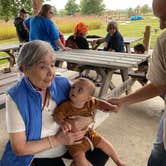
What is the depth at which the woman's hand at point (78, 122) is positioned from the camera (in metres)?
1.52

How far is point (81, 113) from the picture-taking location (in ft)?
5.23

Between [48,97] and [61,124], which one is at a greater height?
[48,97]

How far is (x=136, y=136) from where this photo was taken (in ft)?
9.62

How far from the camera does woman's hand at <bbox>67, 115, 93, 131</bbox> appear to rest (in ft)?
5.00

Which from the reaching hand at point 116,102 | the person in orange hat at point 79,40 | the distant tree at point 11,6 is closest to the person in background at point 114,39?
the person in orange hat at point 79,40

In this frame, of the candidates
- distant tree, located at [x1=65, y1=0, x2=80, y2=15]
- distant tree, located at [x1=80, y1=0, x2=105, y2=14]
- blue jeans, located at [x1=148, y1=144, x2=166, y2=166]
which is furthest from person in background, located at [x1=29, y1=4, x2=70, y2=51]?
distant tree, located at [x1=80, y1=0, x2=105, y2=14]

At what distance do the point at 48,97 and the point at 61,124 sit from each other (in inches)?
6.8

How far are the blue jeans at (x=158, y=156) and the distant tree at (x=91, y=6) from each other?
3283 cm

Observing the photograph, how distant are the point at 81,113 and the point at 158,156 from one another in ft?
1.63

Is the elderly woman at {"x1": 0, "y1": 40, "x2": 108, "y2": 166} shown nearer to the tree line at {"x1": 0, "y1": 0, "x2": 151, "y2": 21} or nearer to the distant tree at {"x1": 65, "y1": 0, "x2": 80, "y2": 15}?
the tree line at {"x1": 0, "y1": 0, "x2": 151, "y2": 21}

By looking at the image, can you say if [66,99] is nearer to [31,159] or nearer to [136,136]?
[31,159]

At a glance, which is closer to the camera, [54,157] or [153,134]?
[54,157]

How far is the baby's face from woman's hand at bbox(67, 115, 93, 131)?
10cm

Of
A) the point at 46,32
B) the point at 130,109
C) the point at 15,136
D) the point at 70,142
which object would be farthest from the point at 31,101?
the point at 46,32
